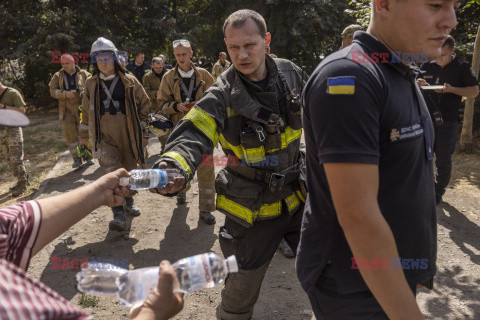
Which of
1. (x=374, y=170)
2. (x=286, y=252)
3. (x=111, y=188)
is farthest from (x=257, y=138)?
(x=286, y=252)

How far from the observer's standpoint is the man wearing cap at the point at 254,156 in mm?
2721

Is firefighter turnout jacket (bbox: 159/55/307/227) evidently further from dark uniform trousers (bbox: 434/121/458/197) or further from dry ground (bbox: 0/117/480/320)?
dark uniform trousers (bbox: 434/121/458/197)

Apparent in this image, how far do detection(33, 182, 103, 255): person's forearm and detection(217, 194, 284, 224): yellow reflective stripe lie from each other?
3.72 ft

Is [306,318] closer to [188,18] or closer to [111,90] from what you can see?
[111,90]

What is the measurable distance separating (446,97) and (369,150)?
510 cm

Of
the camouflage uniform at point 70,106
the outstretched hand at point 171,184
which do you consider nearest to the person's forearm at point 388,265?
the outstretched hand at point 171,184

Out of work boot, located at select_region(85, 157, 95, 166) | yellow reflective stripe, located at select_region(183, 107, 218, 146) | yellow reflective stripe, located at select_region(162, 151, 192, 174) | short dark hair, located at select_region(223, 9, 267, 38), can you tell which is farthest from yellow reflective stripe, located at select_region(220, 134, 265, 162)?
work boot, located at select_region(85, 157, 95, 166)

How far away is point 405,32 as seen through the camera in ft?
4.83

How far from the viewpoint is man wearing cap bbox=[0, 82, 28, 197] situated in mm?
6738

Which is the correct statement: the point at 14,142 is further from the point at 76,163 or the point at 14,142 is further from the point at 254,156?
the point at 254,156

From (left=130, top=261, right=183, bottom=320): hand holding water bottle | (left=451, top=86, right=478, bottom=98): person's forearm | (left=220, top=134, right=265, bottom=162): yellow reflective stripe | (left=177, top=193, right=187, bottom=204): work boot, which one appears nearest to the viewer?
(left=130, top=261, right=183, bottom=320): hand holding water bottle

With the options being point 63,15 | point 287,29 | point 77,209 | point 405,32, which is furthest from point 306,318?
point 287,29

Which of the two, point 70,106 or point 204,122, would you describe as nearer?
point 204,122

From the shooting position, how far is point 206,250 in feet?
16.2
